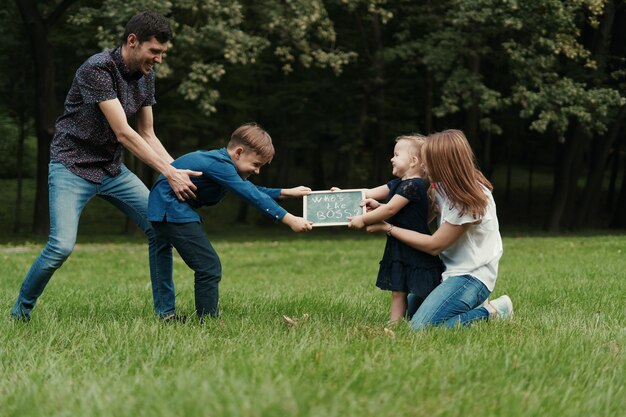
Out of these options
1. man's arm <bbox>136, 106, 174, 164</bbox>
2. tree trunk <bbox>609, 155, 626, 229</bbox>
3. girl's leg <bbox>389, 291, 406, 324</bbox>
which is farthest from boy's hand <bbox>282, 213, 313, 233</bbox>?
tree trunk <bbox>609, 155, 626, 229</bbox>

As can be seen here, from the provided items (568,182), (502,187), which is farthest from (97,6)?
(502,187)

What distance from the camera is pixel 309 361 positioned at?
3.70 meters

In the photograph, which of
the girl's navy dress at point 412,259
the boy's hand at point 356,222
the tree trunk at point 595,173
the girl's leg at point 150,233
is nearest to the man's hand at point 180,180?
the girl's leg at point 150,233

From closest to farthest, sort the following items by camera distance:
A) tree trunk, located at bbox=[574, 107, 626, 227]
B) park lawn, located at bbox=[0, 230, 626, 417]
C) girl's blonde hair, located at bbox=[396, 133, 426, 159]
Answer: park lawn, located at bbox=[0, 230, 626, 417] → girl's blonde hair, located at bbox=[396, 133, 426, 159] → tree trunk, located at bbox=[574, 107, 626, 227]

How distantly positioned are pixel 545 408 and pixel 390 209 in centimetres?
255

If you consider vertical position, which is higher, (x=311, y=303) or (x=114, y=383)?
(x=114, y=383)

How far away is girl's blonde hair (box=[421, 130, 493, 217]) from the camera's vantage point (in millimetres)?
5340

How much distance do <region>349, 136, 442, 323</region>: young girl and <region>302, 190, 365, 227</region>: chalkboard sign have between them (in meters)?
0.20

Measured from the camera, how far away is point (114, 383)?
11.2 feet

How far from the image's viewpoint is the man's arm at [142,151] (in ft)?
17.7

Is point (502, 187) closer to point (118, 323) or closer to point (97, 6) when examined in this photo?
point (97, 6)

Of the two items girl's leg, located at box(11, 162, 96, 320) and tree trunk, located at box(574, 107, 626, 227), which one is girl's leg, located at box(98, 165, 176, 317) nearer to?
girl's leg, located at box(11, 162, 96, 320)

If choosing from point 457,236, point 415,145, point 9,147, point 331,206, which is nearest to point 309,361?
point 331,206

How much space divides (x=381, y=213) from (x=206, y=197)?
1265 millimetres
